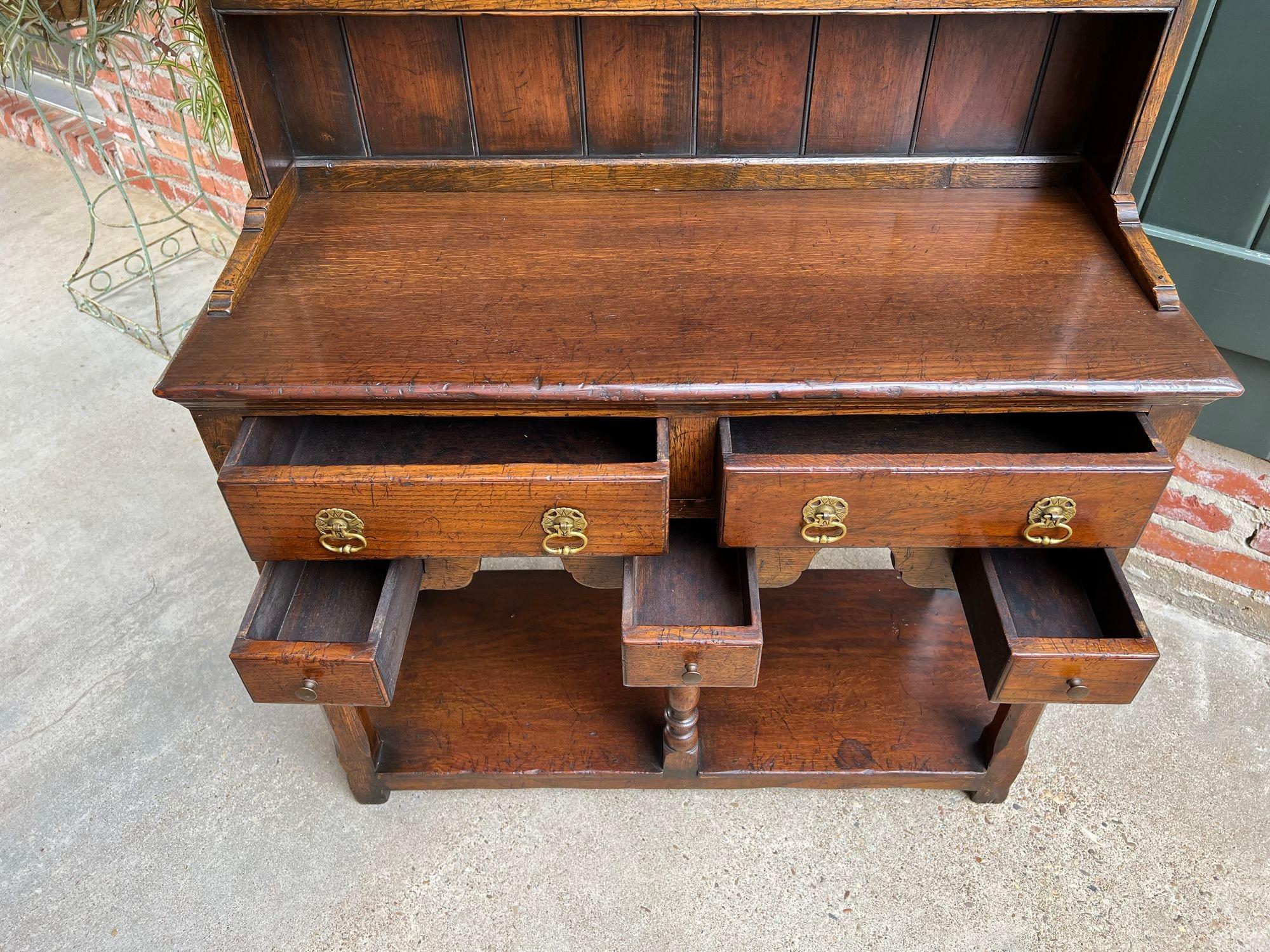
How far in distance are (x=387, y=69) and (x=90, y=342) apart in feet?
5.91

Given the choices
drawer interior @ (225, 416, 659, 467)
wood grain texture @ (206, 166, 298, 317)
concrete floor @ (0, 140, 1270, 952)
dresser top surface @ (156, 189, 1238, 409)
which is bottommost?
concrete floor @ (0, 140, 1270, 952)

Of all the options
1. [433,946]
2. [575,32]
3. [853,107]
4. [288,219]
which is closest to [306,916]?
[433,946]

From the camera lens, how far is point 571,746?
164 cm

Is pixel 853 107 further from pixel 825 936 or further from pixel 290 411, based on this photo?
pixel 825 936

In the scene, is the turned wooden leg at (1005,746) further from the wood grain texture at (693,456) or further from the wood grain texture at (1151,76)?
the wood grain texture at (1151,76)

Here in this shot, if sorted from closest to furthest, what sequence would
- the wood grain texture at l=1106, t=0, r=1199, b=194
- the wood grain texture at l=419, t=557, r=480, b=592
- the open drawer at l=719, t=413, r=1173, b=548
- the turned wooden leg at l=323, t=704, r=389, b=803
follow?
the open drawer at l=719, t=413, r=1173, b=548 → the wood grain texture at l=1106, t=0, r=1199, b=194 → the wood grain texture at l=419, t=557, r=480, b=592 → the turned wooden leg at l=323, t=704, r=389, b=803

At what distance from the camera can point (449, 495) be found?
119 centimetres

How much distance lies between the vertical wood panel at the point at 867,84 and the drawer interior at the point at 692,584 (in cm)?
67

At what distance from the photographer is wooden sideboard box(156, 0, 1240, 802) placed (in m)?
1.20

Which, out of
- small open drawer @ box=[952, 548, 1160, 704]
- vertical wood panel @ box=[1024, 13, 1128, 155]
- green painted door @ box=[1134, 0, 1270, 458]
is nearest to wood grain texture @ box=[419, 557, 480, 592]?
small open drawer @ box=[952, 548, 1160, 704]

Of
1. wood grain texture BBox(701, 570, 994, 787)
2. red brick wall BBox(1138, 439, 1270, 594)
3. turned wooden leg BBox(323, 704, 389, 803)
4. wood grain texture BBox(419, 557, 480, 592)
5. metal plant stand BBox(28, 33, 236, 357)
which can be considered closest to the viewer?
wood grain texture BBox(419, 557, 480, 592)

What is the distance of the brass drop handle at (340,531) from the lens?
1220mm

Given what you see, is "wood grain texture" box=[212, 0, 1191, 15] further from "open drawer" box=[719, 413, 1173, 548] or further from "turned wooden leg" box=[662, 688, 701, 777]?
"turned wooden leg" box=[662, 688, 701, 777]

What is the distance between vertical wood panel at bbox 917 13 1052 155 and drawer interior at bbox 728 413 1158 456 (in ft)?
1.50
